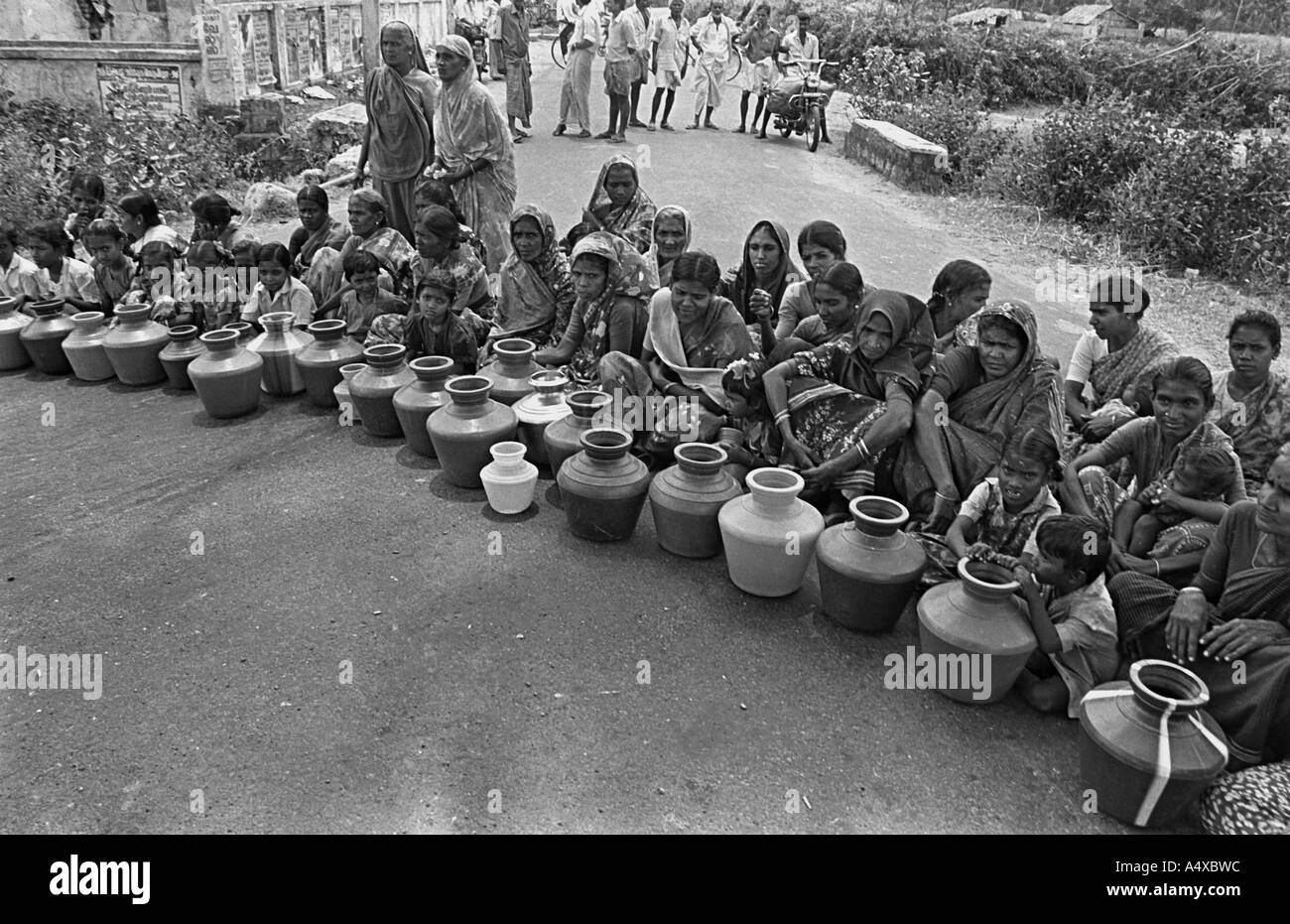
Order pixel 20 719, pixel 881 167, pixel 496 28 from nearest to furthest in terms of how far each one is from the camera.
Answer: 1. pixel 20 719
2. pixel 881 167
3. pixel 496 28

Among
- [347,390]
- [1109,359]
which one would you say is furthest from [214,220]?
[1109,359]

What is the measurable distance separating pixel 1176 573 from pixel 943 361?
1.05 m

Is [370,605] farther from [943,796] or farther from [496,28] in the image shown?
[496,28]

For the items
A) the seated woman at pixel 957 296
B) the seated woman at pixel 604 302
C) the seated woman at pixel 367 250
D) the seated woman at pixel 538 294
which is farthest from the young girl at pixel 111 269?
the seated woman at pixel 957 296

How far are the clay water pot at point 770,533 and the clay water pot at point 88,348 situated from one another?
376cm

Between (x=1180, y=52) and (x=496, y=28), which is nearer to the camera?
(x=496, y=28)

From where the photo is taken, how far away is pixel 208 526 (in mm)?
3562

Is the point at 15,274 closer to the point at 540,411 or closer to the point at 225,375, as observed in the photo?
the point at 225,375

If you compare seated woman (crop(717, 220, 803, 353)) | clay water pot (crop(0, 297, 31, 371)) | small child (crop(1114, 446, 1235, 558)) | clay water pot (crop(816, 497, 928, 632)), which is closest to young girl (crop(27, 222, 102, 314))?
clay water pot (crop(0, 297, 31, 371))

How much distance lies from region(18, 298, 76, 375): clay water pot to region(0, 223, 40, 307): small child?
42 cm

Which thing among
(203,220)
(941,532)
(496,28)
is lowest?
(941,532)

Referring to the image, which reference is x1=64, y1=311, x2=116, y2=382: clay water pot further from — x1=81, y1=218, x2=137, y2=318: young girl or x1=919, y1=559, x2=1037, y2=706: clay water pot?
x1=919, y1=559, x2=1037, y2=706: clay water pot

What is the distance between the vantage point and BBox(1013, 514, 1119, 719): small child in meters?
2.47
